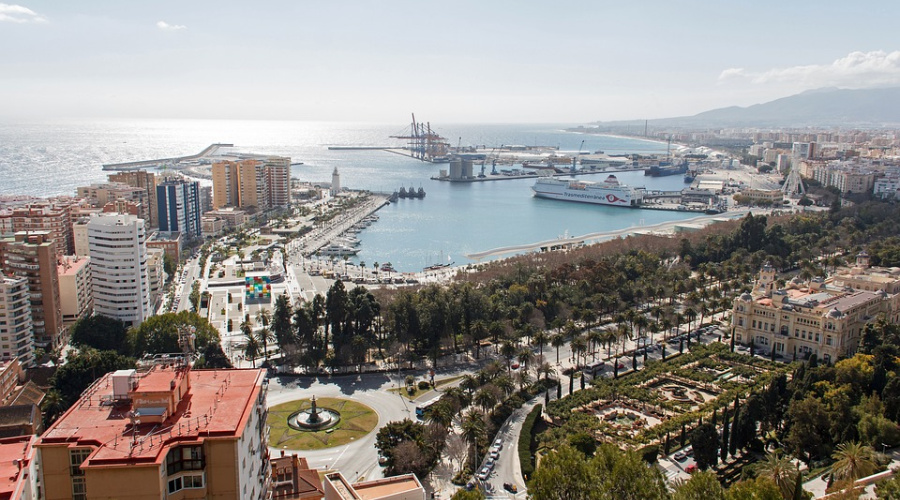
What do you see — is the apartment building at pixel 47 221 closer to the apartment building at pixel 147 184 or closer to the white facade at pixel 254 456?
the apartment building at pixel 147 184

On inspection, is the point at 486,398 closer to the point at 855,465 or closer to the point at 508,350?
the point at 508,350

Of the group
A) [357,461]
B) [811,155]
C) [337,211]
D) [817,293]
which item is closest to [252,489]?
[357,461]

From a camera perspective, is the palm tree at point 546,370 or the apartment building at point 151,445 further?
the palm tree at point 546,370

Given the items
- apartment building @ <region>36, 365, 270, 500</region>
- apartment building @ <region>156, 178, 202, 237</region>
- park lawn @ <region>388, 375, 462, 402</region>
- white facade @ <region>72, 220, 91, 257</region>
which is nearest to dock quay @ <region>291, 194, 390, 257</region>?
apartment building @ <region>156, 178, 202, 237</region>

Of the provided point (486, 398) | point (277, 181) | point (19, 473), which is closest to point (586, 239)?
point (277, 181)

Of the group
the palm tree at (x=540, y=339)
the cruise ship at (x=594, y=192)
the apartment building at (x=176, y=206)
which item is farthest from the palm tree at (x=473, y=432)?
the cruise ship at (x=594, y=192)
